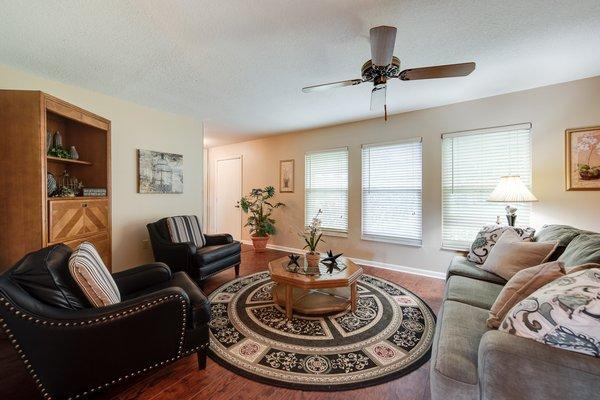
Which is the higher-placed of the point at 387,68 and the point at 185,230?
the point at 387,68

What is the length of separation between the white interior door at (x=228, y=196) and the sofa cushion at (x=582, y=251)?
5.27 meters

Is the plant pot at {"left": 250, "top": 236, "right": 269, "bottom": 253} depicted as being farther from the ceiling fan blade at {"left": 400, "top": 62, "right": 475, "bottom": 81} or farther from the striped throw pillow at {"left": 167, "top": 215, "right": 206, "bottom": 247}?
the ceiling fan blade at {"left": 400, "top": 62, "right": 475, "bottom": 81}

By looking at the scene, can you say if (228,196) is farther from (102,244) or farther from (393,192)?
(393,192)

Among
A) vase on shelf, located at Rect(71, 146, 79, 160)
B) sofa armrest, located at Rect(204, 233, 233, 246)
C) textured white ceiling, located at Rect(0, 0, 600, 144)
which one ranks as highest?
textured white ceiling, located at Rect(0, 0, 600, 144)

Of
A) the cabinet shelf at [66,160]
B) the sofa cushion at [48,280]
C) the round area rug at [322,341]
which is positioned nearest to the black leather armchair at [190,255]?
the round area rug at [322,341]

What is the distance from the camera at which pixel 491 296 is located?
5.80ft

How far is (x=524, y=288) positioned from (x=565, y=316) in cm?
37

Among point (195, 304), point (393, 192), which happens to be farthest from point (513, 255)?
point (195, 304)

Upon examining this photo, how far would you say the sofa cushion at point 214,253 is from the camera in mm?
2950

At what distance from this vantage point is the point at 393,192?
394 centimetres

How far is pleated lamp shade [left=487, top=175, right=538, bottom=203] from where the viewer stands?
2.54 m

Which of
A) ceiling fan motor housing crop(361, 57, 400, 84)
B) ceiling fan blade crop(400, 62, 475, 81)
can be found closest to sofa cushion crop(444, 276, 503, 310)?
ceiling fan blade crop(400, 62, 475, 81)

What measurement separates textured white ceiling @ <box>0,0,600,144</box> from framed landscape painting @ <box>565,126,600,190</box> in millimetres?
620

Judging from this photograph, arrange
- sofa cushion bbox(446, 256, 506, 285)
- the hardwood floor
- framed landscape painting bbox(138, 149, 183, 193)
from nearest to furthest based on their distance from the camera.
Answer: the hardwood floor, sofa cushion bbox(446, 256, 506, 285), framed landscape painting bbox(138, 149, 183, 193)
